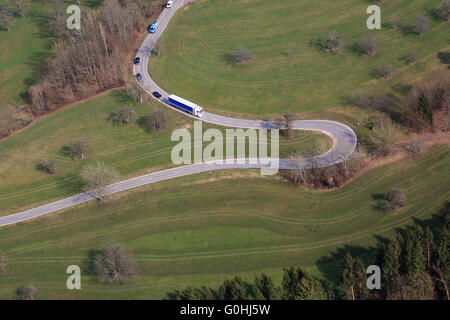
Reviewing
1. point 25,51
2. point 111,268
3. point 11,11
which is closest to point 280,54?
point 111,268

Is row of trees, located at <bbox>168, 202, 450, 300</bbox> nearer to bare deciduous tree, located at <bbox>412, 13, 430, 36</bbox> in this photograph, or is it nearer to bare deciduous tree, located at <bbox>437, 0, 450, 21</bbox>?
bare deciduous tree, located at <bbox>412, 13, 430, 36</bbox>

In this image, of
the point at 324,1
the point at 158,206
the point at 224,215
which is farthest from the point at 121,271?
the point at 324,1

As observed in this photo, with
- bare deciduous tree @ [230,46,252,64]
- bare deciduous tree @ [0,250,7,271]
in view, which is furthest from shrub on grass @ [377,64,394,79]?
bare deciduous tree @ [0,250,7,271]

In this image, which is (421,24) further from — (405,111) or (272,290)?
(272,290)

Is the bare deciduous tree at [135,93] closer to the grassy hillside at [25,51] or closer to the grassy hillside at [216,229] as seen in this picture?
the grassy hillside at [216,229]
